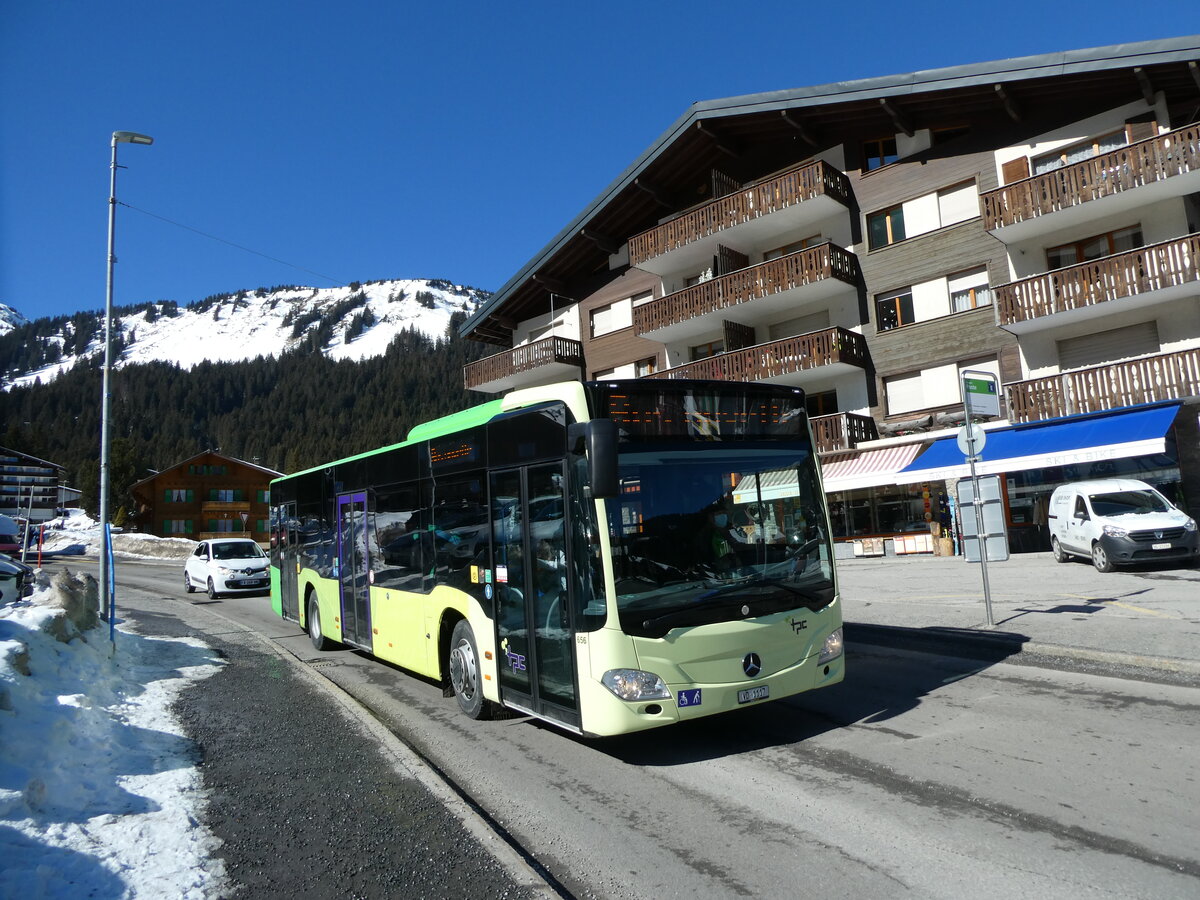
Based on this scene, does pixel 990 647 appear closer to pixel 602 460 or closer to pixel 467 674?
pixel 467 674

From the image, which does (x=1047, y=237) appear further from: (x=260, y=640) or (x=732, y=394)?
(x=260, y=640)

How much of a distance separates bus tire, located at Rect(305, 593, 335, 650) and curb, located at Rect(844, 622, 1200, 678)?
759 cm

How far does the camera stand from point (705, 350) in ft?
96.5

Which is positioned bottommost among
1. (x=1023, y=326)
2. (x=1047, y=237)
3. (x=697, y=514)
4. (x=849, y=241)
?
(x=697, y=514)

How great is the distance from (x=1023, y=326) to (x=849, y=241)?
22.3 feet

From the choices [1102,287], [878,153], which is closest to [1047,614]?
[1102,287]

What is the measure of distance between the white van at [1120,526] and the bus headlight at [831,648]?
1186cm

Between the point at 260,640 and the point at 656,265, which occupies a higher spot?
the point at 656,265

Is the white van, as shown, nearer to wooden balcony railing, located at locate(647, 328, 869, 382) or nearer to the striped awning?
the striped awning

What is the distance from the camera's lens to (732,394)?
253 inches

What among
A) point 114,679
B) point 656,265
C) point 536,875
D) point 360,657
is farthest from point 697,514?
point 656,265

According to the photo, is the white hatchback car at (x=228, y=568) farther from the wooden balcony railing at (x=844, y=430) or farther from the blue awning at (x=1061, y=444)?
the blue awning at (x=1061, y=444)

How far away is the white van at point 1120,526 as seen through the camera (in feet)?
49.1

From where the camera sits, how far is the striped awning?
71.2 feet
